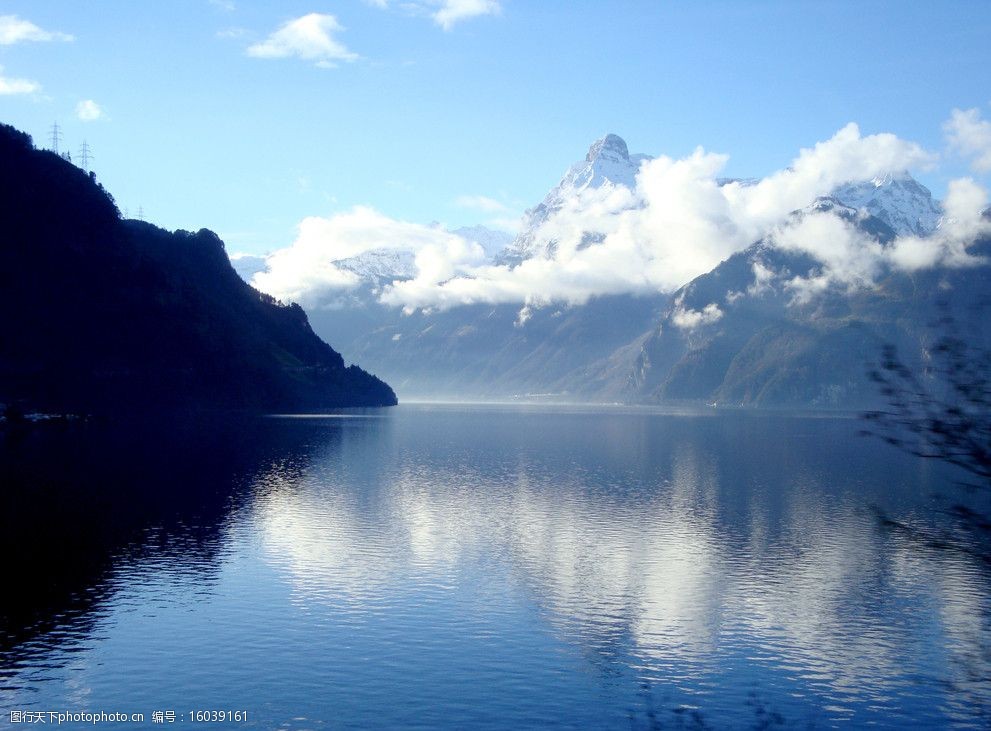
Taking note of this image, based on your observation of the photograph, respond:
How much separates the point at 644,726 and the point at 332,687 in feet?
58.4

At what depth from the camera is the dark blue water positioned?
49.4 meters

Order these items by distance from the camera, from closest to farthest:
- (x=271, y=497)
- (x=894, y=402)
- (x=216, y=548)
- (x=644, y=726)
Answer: (x=894, y=402)
(x=644, y=726)
(x=216, y=548)
(x=271, y=497)

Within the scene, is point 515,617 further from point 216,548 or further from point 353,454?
point 353,454

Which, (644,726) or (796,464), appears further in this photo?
(796,464)

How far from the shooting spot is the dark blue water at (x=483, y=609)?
162ft

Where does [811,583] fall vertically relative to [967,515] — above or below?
below

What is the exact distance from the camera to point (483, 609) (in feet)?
227

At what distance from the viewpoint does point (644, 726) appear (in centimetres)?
4641

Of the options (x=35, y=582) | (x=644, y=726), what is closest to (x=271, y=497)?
(x=35, y=582)

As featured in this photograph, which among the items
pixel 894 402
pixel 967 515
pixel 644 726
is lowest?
pixel 644 726

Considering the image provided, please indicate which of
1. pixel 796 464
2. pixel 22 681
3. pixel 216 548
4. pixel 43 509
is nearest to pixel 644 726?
pixel 22 681

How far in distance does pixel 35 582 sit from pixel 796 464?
15491 centimetres

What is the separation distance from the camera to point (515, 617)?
66.9 meters

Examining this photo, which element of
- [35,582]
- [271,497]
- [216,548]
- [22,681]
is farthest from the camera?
[271,497]
